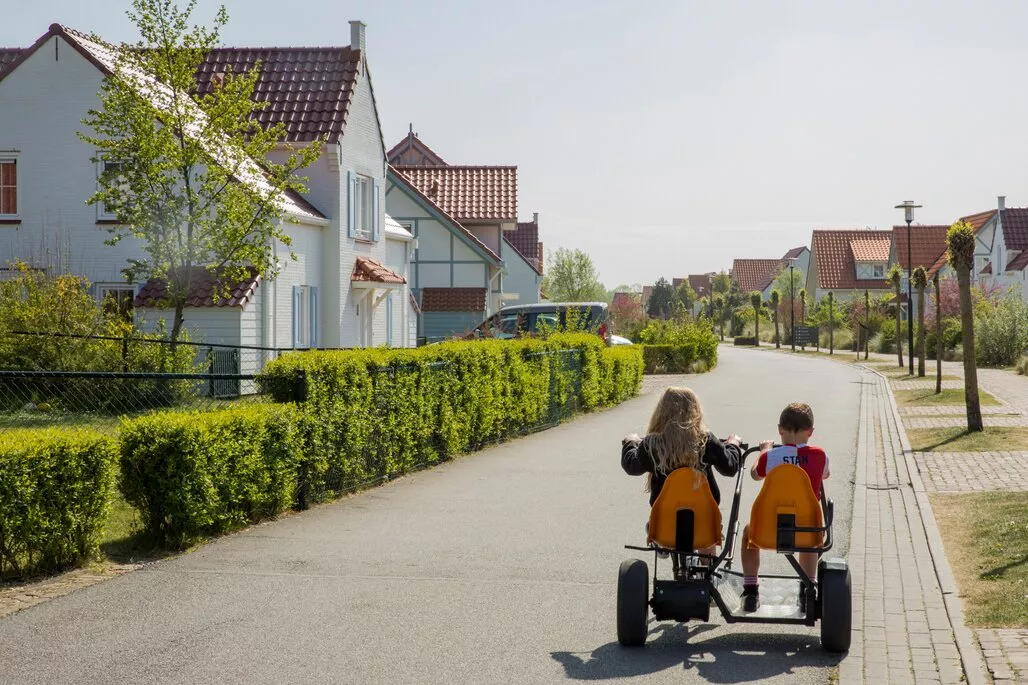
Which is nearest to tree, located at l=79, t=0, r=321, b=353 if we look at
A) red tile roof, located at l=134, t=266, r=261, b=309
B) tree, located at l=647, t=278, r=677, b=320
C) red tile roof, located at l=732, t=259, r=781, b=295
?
red tile roof, located at l=134, t=266, r=261, b=309

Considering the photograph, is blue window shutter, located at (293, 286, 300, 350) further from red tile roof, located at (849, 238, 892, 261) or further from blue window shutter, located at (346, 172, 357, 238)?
red tile roof, located at (849, 238, 892, 261)

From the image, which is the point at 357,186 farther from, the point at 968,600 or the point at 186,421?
the point at 968,600

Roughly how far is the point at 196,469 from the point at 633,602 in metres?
3.99

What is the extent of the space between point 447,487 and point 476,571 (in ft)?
14.0

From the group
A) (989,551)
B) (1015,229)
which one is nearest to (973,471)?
(989,551)

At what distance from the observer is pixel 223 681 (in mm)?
5855

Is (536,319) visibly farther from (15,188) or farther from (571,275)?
(571,275)

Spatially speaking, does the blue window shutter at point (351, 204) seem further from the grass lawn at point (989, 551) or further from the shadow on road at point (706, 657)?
the shadow on road at point (706, 657)

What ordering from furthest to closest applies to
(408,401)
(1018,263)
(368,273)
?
(1018,263)
(368,273)
(408,401)

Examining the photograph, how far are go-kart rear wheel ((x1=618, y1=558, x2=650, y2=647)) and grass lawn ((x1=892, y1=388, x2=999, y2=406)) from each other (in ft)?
63.3

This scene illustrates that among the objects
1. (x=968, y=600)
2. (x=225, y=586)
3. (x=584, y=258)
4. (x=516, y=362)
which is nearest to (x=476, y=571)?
(x=225, y=586)

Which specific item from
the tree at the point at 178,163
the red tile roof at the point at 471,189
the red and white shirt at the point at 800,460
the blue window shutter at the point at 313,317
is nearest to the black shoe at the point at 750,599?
the red and white shirt at the point at 800,460

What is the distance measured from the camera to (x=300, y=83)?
31.7 metres

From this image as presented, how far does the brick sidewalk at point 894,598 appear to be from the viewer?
6.12 metres
